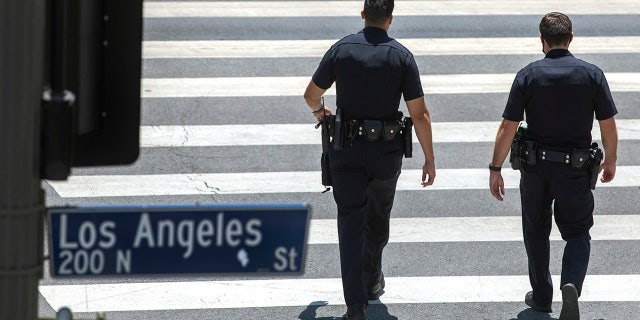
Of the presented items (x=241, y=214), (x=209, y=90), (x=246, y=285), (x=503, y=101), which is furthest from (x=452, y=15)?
(x=241, y=214)

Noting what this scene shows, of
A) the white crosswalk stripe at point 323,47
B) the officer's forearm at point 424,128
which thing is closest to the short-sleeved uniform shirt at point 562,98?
the officer's forearm at point 424,128

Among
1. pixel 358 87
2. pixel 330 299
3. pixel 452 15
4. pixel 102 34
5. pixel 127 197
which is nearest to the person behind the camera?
pixel 102 34

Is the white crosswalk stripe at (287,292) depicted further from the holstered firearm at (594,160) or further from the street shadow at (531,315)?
the holstered firearm at (594,160)

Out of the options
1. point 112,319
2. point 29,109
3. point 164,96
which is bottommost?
point 112,319

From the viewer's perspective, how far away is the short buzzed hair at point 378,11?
6.87 metres

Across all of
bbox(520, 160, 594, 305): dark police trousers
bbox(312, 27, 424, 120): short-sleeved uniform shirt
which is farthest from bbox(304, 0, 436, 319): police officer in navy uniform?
bbox(520, 160, 594, 305): dark police trousers

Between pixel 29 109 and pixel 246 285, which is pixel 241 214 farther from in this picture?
pixel 246 285

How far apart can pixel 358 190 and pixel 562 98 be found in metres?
1.24

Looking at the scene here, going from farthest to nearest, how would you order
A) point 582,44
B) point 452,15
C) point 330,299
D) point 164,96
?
point 452,15 → point 582,44 → point 164,96 → point 330,299

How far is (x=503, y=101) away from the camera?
11.1m

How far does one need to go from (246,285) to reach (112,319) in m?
0.93

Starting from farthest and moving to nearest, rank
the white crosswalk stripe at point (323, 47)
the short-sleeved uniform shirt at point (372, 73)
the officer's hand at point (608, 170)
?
the white crosswalk stripe at point (323, 47)
the officer's hand at point (608, 170)
the short-sleeved uniform shirt at point (372, 73)

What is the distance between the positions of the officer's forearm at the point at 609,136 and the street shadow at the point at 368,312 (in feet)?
5.13

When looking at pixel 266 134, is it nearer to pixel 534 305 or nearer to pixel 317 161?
pixel 317 161
